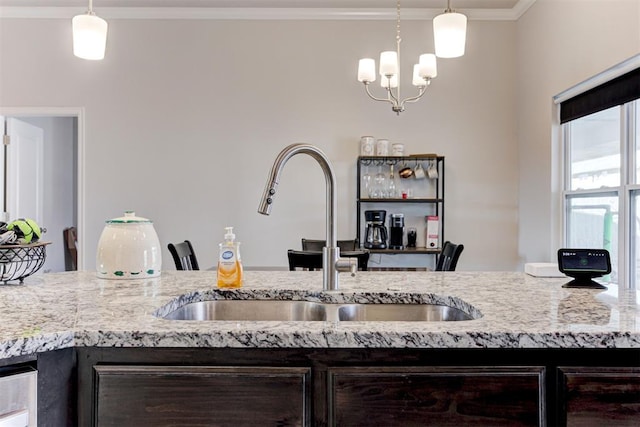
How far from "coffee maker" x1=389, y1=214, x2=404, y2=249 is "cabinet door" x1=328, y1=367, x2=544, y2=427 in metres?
2.93

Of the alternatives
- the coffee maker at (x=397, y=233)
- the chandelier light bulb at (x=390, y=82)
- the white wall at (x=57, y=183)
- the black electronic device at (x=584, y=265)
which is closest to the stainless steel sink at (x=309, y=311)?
the black electronic device at (x=584, y=265)

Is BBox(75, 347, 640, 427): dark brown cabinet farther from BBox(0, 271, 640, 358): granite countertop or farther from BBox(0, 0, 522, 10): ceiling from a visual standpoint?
BBox(0, 0, 522, 10): ceiling

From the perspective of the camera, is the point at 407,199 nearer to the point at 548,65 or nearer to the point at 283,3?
the point at 548,65

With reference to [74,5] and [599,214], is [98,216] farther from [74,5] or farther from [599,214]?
[599,214]

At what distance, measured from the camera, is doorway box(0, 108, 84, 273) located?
13.2 feet

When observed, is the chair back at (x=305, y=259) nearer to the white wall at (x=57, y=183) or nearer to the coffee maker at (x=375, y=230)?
the coffee maker at (x=375, y=230)

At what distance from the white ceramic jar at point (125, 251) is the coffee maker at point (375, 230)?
2.47m

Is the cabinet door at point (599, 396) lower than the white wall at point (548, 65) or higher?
lower

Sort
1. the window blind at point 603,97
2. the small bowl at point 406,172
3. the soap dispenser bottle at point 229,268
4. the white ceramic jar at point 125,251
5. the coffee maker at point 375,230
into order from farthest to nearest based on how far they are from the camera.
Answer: the small bowl at point 406,172, the coffee maker at point 375,230, the window blind at point 603,97, the white ceramic jar at point 125,251, the soap dispenser bottle at point 229,268

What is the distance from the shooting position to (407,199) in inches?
147

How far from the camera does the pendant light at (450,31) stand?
1811mm

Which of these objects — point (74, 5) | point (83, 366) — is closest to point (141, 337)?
point (83, 366)

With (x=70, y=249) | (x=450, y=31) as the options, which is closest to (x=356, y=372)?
(x=450, y=31)

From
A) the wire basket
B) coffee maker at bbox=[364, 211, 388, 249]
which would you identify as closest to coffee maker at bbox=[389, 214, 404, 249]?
coffee maker at bbox=[364, 211, 388, 249]
